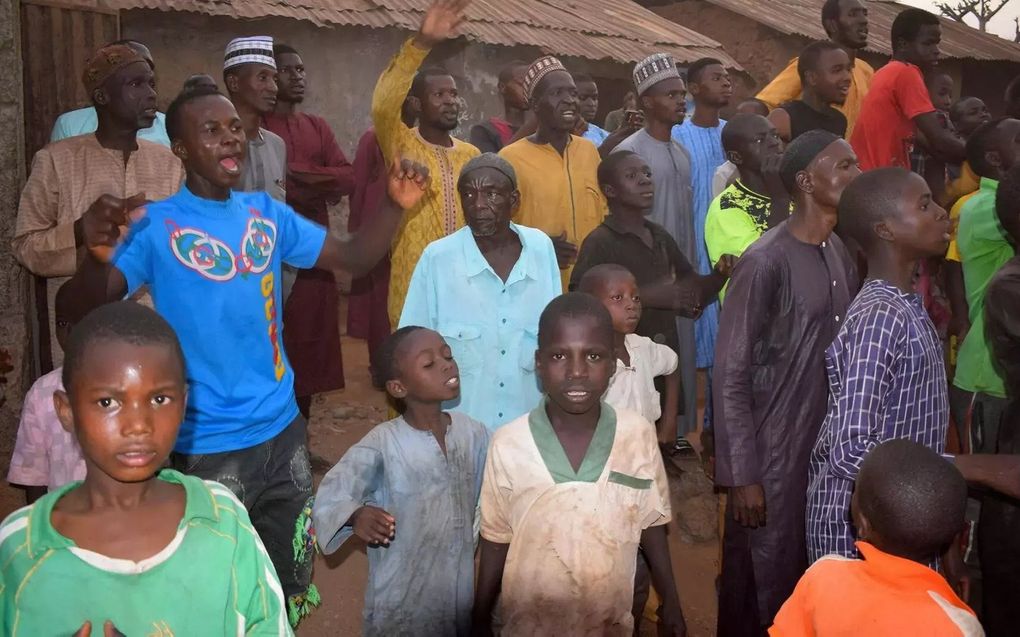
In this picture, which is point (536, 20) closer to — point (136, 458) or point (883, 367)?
point (883, 367)

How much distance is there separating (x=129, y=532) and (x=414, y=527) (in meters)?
1.21

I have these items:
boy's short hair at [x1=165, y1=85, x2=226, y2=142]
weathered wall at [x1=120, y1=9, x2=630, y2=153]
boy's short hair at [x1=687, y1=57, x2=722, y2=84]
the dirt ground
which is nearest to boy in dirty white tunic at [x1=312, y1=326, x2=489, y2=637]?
boy's short hair at [x1=165, y1=85, x2=226, y2=142]

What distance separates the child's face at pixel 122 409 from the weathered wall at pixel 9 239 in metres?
3.35

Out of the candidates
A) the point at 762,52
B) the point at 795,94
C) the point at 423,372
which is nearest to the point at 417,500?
the point at 423,372

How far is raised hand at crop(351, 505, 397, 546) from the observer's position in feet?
8.80

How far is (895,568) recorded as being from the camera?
2.04 meters

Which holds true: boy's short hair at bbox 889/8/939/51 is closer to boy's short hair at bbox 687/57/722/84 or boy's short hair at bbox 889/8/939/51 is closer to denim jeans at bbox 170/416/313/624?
boy's short hair at bbox 687/57/722/84

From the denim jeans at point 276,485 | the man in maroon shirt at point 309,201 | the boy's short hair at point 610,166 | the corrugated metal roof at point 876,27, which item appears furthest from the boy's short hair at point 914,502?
the corrugated metal roof at point 876,27

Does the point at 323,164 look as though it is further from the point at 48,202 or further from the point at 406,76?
the point at 48,202

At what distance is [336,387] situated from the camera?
5.74 metres

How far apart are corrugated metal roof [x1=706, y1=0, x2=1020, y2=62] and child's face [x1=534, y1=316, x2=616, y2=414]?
948cm

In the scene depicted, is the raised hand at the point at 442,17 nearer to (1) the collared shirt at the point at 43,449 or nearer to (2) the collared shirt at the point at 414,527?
(2) the collared shirt at the point at 414,527

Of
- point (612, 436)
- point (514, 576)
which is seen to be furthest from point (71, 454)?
point (612, 436)

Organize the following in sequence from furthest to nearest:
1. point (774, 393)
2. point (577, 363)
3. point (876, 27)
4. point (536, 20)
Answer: point (876, 27) → point (536, 20) → point (774, 393) → point (577, 363)
